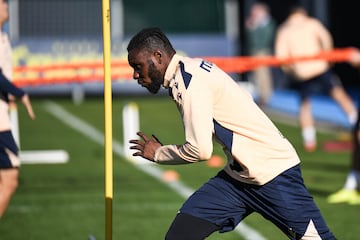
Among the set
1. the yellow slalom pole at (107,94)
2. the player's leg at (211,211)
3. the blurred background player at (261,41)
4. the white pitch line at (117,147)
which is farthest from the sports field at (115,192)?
the blurred background player at (261,41)

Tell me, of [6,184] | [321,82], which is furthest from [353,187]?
[321,82]

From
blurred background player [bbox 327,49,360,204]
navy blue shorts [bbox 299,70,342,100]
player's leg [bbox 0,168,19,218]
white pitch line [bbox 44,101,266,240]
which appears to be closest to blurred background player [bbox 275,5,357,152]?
navy blue shorts [bbox 299,70,342,100]

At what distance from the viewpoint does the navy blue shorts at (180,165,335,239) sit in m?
6.88

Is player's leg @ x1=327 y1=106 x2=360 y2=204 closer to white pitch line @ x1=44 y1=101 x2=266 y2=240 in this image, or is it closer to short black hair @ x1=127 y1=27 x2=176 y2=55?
white pitch line @ x1=44 y1=101 x2=266 y2=240

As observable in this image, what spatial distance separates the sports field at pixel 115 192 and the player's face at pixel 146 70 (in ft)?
7.58

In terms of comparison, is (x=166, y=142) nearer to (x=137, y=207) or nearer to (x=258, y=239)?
(x=137, y=207)

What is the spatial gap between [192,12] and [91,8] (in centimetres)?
296

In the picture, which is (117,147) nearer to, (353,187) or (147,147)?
(353,187)

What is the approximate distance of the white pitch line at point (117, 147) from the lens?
10500 millimetres

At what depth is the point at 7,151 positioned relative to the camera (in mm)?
9484

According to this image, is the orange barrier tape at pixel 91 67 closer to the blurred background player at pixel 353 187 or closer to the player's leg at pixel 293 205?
the blurred background player at pixel 353 187

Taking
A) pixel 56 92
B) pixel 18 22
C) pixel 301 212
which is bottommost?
pixel 56 92

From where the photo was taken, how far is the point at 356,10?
33.5 m

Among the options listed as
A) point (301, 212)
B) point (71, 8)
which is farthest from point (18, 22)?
point (301, 212)
